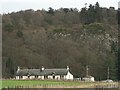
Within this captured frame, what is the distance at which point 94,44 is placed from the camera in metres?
125

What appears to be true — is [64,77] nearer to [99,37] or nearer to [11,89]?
[11,89]

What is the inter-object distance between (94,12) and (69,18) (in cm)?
1056

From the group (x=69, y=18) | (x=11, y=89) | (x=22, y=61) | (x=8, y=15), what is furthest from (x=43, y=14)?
(x=11, y=89)

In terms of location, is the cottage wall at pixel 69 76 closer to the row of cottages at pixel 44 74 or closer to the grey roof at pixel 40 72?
the row of cottages at pixel 44 74

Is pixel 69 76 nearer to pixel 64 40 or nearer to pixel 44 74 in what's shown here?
pixel 44 74

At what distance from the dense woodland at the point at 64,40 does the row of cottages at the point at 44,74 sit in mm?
2630

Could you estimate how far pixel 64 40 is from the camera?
121562 millimetres

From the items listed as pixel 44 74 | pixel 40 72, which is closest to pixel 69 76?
pixel 44 74

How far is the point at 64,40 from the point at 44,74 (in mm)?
33368

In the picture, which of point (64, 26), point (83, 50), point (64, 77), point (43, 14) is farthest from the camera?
point (43, 14)

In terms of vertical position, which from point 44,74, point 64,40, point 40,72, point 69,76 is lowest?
point 69,76

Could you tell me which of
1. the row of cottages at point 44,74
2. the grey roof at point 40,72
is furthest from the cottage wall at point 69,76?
the grey roof at point 40,72

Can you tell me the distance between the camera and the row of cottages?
8881 cm

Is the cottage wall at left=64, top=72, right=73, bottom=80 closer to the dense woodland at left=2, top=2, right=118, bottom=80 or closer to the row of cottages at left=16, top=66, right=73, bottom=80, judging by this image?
the row of cottages at left=16, top=66, right=73, bottom=80
